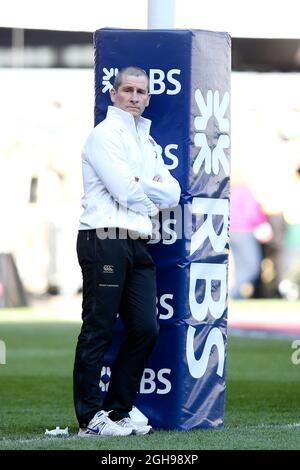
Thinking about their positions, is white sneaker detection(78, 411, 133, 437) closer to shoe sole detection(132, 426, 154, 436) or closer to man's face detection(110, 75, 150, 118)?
shoe sole detection(132, 426, 154, 436)

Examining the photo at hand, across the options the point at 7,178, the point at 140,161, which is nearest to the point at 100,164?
the point at 140,161

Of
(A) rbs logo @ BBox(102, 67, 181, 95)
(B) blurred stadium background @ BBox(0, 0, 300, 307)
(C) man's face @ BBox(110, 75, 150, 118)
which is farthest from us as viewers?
(B) blurred stadium background @ BBox(0, 0, 300, 307)

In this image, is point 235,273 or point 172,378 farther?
point 235,273

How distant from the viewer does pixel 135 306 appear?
7.43m

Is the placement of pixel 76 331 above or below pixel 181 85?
below

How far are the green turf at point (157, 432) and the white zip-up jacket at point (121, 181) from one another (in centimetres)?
115

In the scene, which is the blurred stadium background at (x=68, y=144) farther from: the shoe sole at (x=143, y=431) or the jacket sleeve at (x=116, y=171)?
the jacket sleeve at (x=116, y=171)

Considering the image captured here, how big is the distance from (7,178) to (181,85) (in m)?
16.8

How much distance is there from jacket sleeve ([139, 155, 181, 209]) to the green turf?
124 centimetres

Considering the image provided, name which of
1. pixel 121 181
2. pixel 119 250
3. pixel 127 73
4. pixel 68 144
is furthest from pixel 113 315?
pixel 68 144

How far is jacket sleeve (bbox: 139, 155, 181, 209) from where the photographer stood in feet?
24.2

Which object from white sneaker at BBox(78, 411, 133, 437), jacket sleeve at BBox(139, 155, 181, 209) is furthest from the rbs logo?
white sneaker at BBox(78, 411, 133, 437)

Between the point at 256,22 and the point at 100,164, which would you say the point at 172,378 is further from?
the point at 256,22

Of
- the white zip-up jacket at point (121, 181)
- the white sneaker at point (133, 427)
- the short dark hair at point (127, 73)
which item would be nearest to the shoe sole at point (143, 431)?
the white sneaker at point (133, 427)
